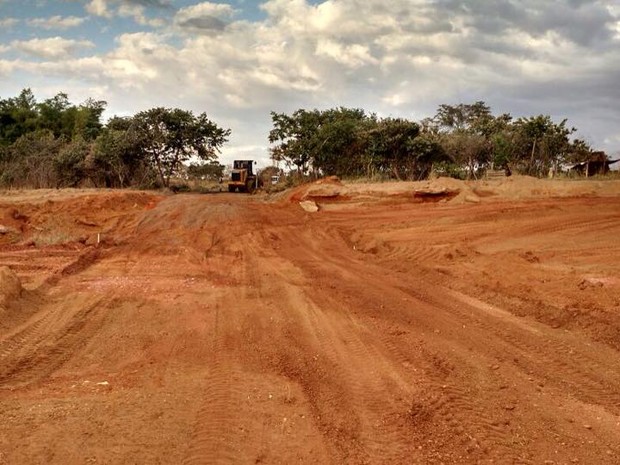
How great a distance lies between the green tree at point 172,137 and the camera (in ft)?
120

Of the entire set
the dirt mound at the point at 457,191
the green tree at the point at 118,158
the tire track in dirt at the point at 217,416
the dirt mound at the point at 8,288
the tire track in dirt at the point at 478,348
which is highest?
the green tree at the point at 118,158

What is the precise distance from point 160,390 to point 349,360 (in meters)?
2.16

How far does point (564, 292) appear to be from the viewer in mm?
9938

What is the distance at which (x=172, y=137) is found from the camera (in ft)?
121

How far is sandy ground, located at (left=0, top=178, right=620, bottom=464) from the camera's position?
15.5ft

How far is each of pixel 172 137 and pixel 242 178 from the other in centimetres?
524

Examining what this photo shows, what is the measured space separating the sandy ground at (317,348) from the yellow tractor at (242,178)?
21.7 m

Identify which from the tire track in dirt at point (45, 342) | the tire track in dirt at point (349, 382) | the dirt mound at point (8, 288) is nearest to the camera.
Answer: the tire track in dirt at point (349, 382)

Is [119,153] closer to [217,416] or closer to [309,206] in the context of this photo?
[309,206]

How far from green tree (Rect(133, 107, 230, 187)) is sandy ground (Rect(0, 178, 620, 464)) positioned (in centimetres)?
2123

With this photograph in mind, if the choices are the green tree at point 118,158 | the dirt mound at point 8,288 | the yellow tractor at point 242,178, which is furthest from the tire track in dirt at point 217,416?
the yellow tractor at point 242,178

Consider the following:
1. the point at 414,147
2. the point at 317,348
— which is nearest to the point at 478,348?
the point at 317,348

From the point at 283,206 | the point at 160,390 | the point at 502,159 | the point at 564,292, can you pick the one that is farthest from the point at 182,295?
the point at 502,159

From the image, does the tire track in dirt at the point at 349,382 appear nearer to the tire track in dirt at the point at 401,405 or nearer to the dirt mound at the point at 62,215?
the tire track in dirt at the point at 401,405
